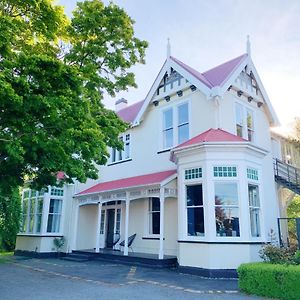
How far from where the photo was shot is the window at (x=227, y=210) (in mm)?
11922

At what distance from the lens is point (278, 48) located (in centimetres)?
1116

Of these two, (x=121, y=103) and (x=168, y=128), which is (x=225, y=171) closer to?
(x=168, y=128)

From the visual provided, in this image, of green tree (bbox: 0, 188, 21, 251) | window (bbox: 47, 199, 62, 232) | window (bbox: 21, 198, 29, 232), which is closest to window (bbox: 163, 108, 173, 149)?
window (bbox: 47, 199, 62, 232)

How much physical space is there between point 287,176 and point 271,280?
10845 mm

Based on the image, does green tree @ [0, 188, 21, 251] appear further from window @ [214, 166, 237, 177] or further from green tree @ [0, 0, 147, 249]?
window @ [214, 166, 237, 177]

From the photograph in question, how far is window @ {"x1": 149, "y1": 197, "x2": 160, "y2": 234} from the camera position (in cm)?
1656

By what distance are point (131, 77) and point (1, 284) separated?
8958 mm

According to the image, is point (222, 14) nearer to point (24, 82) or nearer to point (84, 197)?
point (24, 82)

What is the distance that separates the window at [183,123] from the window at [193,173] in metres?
3.02

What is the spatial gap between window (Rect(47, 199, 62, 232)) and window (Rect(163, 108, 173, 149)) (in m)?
8.53

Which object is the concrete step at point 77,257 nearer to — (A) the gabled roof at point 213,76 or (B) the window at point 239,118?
(A) the gabled roof at point 213,76

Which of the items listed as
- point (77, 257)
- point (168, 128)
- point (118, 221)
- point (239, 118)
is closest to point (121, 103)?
point (168, 128)

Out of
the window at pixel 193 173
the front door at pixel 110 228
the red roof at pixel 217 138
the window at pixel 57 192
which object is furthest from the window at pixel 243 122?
the window at pixel 57 192

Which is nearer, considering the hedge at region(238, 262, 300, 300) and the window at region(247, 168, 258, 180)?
the hedge at region(238, 262, 300, 300)
